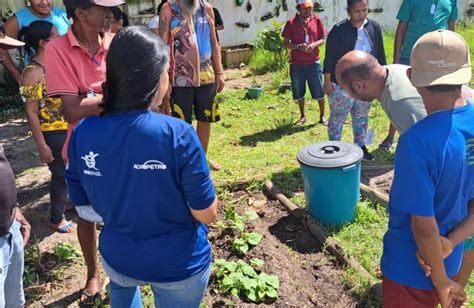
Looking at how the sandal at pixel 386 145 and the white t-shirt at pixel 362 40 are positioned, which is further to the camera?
the sandal at pixel 386 145

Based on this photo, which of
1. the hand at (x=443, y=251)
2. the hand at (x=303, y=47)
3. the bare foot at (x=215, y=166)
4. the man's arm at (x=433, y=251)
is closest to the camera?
the man's arm at (x=433, y=251)

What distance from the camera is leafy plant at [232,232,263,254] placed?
3.65m

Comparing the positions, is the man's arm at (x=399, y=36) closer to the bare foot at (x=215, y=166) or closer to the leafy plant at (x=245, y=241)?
the bare foot at (x=215, y=166)

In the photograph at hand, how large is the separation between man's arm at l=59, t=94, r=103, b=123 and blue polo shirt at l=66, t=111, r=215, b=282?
0.75 m

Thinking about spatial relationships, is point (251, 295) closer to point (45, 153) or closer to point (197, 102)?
point (45, 153)

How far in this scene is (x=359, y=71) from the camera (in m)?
2.98

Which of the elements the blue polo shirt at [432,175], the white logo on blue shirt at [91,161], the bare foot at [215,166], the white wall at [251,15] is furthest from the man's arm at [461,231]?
the white wall at [251,15]

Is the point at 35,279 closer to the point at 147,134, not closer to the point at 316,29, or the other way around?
the point at 147,134

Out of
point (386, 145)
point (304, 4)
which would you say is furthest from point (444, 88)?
point (304, 4)

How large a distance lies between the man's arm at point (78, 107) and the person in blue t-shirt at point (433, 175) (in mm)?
1737

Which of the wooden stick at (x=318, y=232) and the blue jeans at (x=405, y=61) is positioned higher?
the blue jeans at (x=405, y=61)

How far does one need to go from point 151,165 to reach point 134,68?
0.38 m

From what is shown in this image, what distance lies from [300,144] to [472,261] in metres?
3.58

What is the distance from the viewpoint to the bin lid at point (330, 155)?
12.4 ft
